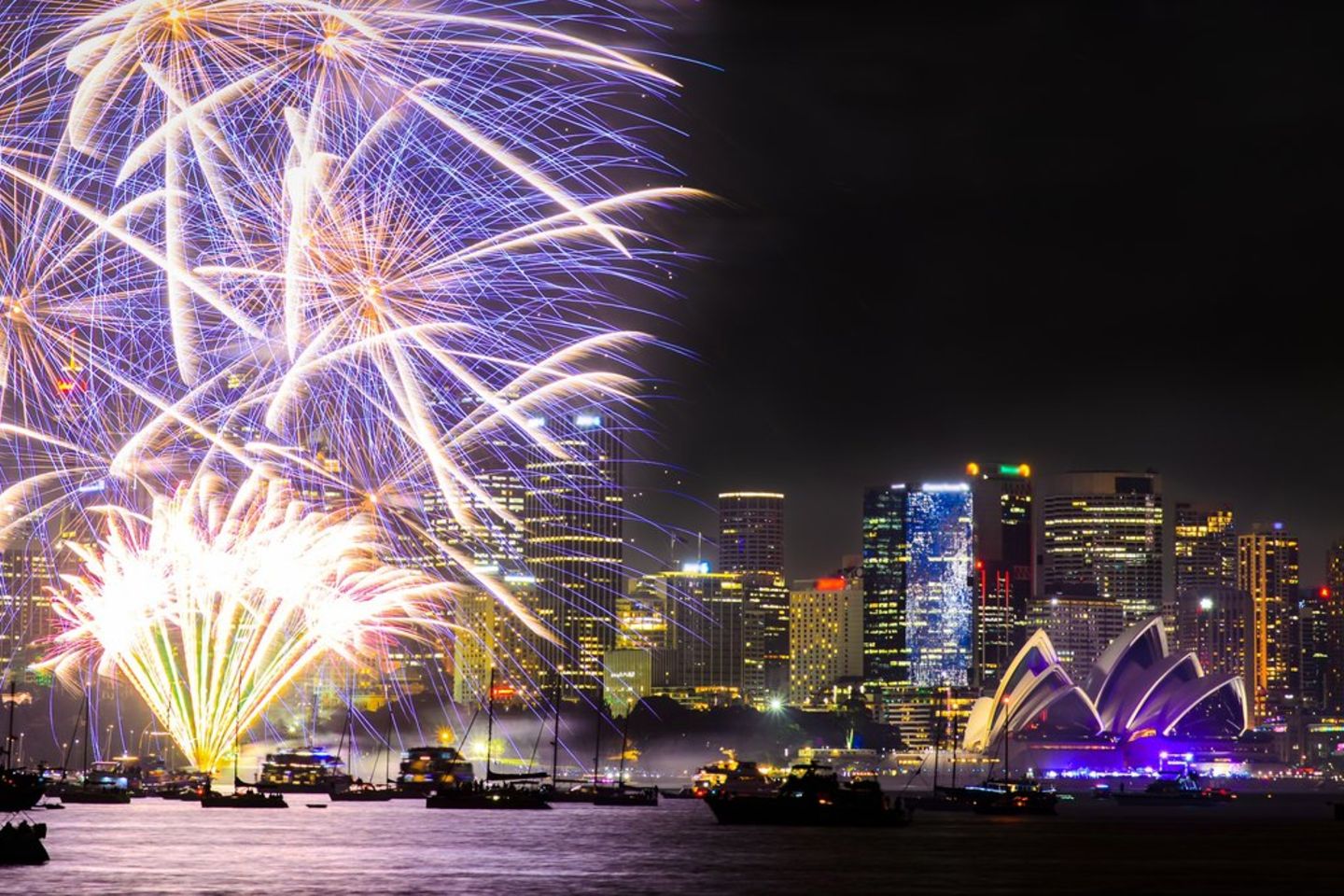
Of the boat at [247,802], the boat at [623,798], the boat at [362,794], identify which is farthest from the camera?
the boat at [623,798]

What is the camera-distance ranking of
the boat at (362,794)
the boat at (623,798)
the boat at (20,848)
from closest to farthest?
the boat at (20,848), the boat at (362,794), the boat at (623,798)

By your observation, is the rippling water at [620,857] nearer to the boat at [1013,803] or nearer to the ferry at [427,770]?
the boat at [1013,803]

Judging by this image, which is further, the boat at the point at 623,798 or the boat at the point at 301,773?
the boat at the point at 301,773

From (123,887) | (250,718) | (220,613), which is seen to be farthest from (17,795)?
(123,887)

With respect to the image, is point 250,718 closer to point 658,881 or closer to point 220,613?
point 220,613

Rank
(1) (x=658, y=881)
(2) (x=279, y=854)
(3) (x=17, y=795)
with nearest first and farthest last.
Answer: (1) (x=658, y=881)
(2) (x=279, y=854)
(3) (x=17, y=795)

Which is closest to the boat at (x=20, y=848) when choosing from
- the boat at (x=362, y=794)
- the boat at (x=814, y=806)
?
the boat at (x=814, y=806)

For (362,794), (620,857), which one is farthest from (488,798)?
(620,857)

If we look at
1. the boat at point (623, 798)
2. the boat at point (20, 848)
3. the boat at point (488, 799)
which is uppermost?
the boat at point (20, 848)
